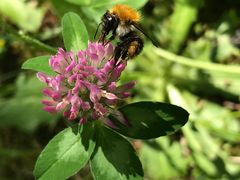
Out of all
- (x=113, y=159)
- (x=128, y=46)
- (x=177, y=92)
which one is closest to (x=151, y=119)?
(x=113, y=159)

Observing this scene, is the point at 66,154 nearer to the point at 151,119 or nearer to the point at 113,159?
the point at 113,159

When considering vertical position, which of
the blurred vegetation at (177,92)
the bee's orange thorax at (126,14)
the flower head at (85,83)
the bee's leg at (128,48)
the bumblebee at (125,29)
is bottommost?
the blurred vegetation at (177,92)

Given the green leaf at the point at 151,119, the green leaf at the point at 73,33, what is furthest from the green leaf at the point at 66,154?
the green leaf at the point at 73,33

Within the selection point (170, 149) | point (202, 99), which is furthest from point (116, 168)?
point (202, 99)

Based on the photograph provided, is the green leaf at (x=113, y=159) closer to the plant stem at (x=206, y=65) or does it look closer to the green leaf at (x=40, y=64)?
the green leaf at (x=40, y=64)

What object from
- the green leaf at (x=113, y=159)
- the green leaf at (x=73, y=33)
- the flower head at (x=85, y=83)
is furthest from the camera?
the green leaf at (x=73, y=33)

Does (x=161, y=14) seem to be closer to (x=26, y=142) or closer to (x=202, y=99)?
(x=202, y=99)

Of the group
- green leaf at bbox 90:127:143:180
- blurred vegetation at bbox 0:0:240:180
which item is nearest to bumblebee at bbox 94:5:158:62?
green leaf at bbox 90:127:143:180

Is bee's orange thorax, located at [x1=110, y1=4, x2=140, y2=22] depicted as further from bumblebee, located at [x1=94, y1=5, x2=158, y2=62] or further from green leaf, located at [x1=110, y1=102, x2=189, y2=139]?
green leaf, located at [x1=110, y1=102, x2=189, y2=139]
